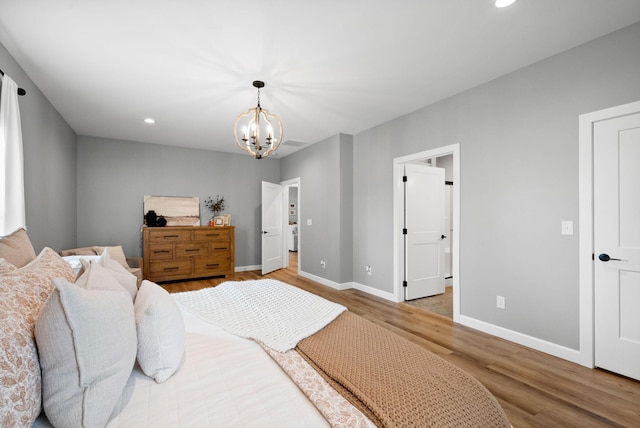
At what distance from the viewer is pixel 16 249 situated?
58.6 inches

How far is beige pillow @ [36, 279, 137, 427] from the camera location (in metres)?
0.81

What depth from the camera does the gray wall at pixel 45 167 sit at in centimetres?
277

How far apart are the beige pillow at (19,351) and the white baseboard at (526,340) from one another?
3336 millimetres

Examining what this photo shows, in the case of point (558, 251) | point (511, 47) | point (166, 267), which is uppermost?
point (511, 47)

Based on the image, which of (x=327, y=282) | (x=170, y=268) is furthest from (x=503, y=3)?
(x=170, y=268)

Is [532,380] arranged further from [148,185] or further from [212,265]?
[148,185]

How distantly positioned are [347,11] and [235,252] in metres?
5.20

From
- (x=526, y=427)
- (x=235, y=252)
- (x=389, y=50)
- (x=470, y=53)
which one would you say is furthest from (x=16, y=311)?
(x=235, y=252)

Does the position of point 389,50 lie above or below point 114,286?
above

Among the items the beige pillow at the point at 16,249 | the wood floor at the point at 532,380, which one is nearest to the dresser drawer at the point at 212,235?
the wood floor at the point at 532,380

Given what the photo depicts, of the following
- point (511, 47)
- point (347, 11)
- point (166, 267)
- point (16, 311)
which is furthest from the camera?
point (166, 267)

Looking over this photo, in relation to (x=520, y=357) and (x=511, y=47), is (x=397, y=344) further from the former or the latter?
(x=511, y=47)

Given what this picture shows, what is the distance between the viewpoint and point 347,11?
6.44 feet

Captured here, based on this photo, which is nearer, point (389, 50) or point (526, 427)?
point (526, 427)
